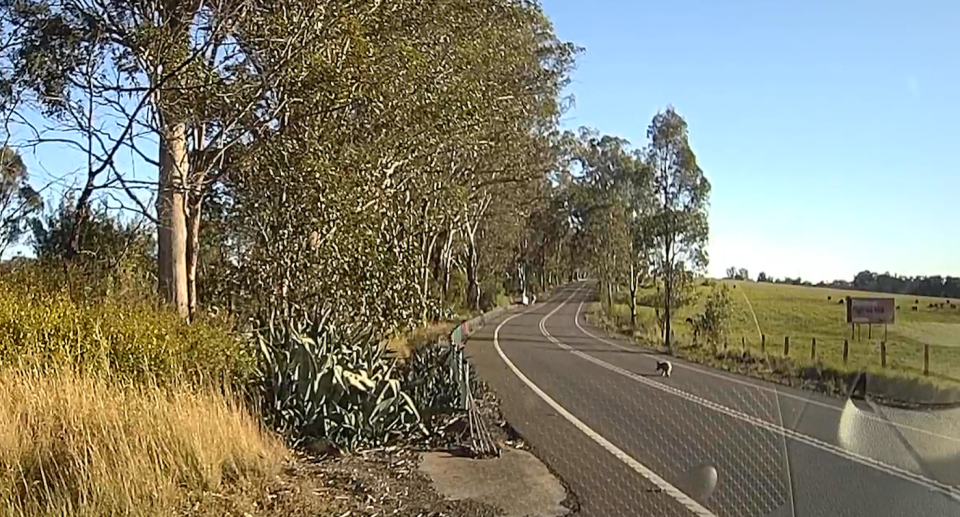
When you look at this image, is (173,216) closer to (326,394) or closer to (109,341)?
(109,341)

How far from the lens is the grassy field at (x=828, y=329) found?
18734mm

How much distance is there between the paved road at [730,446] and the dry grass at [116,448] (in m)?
3.09

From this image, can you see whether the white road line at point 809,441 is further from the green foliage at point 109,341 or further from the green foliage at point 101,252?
the green foliage at point 101,252

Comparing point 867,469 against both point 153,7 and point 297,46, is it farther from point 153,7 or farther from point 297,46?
point 153,7

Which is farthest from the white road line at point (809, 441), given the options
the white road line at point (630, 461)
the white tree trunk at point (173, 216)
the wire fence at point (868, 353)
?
the white tree trunk at point (173, 216)

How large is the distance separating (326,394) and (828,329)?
2442 cm

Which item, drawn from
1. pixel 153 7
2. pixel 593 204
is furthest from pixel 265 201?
pixel 593 204

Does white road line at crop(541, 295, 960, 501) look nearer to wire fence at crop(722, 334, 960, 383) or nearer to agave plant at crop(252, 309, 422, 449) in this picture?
wire fence at crop(722, 334, 960, 383)

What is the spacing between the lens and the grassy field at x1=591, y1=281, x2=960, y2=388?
18.7 metres

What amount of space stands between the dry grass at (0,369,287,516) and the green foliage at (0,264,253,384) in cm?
48

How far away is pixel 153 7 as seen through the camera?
14.7 m

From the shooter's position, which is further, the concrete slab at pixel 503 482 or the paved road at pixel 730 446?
the paved road at pixel 730 446

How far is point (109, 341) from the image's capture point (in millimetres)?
10367

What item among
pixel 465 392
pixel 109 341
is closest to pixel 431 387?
pixel 465 392
